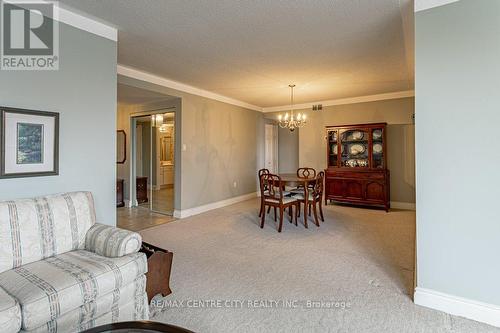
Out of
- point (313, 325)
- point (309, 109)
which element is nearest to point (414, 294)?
point (313, 325)

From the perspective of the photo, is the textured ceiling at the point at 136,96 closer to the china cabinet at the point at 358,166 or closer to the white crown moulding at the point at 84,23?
the white crown moulding at the point at 84,23

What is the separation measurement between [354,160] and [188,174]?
3.51 meters

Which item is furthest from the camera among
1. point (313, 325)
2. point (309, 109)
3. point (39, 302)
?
point (309, 109)

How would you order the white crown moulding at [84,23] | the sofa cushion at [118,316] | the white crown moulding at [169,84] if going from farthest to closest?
1. the white crown moulding at [169,84]
2. the white crown moulding at [84,23]
3. the sofa cushion at [118,316]

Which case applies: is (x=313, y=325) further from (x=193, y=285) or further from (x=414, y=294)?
(x=193, y=285)

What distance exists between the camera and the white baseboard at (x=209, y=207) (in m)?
4.96

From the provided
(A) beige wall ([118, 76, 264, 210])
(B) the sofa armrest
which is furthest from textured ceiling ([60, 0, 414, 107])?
(B) the sofa armrest

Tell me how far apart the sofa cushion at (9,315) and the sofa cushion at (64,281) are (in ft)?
0.09

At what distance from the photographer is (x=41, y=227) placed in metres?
1.87

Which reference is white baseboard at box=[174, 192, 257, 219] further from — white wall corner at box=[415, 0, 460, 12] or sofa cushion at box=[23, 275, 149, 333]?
white wall corner at box=[415, 0, 460, 12]

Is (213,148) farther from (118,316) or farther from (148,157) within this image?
(118,316)

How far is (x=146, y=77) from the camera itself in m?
4.27

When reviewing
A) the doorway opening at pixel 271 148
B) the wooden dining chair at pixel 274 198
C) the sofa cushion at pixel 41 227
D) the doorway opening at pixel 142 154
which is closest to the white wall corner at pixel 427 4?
the wooden dining chair at pixel 274 198

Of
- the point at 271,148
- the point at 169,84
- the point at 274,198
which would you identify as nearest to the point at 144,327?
the point at 274,198
